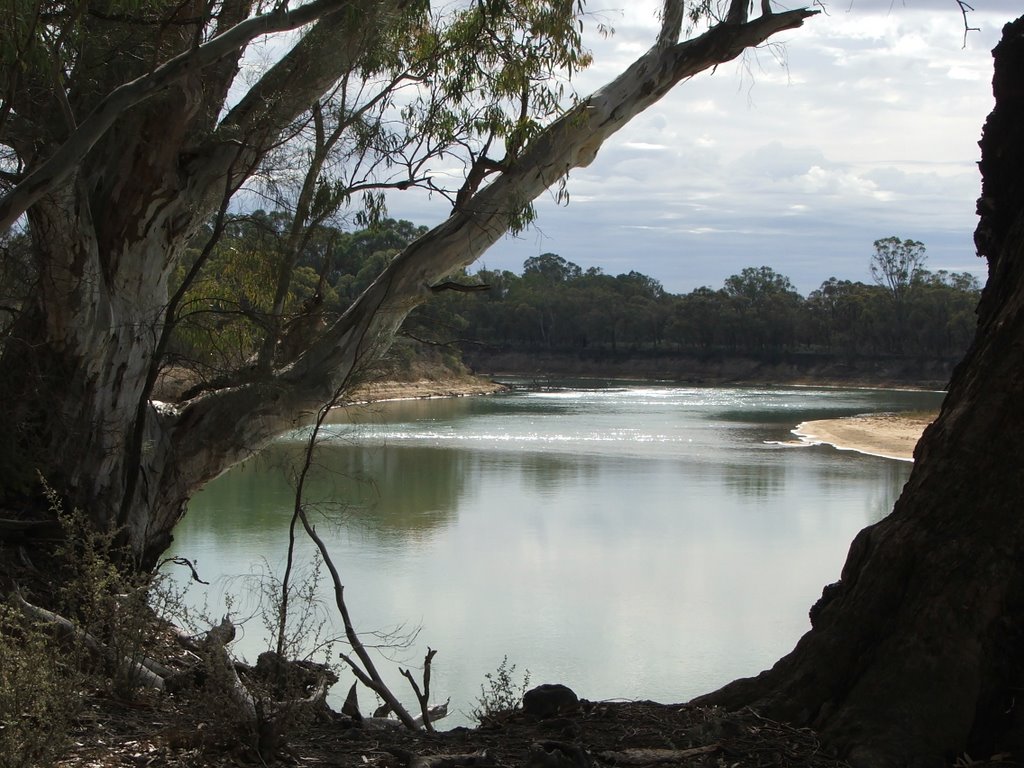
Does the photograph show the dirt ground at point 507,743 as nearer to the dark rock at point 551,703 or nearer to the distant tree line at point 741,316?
the dark rock at point 551,703

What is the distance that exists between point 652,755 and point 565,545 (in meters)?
6.97

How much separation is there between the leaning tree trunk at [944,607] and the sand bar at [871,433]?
1401 centimetres

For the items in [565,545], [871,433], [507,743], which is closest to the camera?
[507,743]

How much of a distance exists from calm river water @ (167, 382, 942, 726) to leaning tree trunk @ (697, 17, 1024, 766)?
1615 millimetres

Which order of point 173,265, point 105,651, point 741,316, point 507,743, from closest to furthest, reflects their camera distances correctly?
point 507,743, point 105,651, point 173,265, point 741,316

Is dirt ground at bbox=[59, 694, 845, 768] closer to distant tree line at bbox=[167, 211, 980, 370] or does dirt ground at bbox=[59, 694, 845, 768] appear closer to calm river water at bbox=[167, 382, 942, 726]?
calm river water at bbox=[167, 382, 942, 726]

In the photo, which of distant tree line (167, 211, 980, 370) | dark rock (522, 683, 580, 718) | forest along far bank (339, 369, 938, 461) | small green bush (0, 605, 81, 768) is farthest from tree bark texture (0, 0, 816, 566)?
distant tree line (167, 211, 980, 370)

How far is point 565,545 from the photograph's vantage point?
29.5ft

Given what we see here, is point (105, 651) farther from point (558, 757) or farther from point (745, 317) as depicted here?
point (745, 317)

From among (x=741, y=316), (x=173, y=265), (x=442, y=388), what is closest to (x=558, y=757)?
(x=173, y=265)

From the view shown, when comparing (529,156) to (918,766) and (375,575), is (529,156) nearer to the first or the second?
(918,766)

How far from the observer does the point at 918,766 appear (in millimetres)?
2012

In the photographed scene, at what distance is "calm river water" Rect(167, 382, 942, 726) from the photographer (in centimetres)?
579

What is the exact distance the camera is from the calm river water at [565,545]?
19.0 feet
